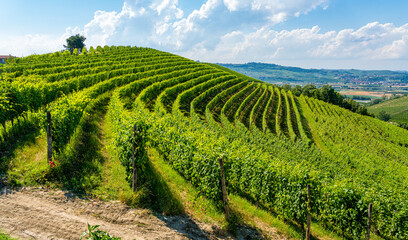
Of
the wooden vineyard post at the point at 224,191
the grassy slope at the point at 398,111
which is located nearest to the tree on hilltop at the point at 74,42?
the wooden vineyard post at the point at 224,191

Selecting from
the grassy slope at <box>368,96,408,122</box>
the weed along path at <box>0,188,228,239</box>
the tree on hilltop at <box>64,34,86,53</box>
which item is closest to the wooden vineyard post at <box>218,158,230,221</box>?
the weed along path at <box>0,188,228,239</box>

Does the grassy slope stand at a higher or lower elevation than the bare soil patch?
lower

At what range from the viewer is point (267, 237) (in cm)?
838

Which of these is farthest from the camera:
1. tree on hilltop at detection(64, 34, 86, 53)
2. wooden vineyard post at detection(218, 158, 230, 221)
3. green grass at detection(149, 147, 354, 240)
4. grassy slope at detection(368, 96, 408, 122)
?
grassy slope at detection(368, 96, 408, 122)

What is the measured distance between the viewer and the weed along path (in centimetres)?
655

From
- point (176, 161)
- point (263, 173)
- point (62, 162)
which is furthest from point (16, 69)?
point (263, 173)

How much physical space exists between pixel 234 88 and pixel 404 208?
52102 millimetres

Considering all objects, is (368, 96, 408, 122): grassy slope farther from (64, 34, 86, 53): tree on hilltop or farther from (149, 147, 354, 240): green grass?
(64, 34, 86, 53): tree on hilltop

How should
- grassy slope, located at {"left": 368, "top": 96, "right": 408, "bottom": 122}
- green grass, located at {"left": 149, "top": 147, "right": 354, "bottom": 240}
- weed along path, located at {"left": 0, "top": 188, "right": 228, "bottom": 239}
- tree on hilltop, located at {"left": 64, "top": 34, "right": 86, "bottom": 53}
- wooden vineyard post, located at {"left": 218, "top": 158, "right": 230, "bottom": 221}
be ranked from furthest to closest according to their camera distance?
grassy slope, located at {"left": 368, "top": 96, "right": 408, "bottom": 122}
tree on hilltop, located at {"left": 64, "top": 34, "right": 86, "bottom": 53}
green grass, located at {"left": 149, "top": 147, "right": 354, "bottom": 240}
wooden vineyard post, located at {"left": 218, "top": 158, "right": 230, "bottom": 221}
weed along path, located at {"left": 0, "top": 188, "right": 228, "bottom": 239}

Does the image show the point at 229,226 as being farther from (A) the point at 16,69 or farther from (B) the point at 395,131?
(B) the point at 395,131

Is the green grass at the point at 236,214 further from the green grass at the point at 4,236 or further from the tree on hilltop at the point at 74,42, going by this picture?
the tree on hilltop at the point at 74,42

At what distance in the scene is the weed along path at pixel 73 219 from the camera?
6547mm

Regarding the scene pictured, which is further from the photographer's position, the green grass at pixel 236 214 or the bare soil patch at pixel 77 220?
the green grass at pixel 236 214

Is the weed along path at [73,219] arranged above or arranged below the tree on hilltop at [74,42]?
below
